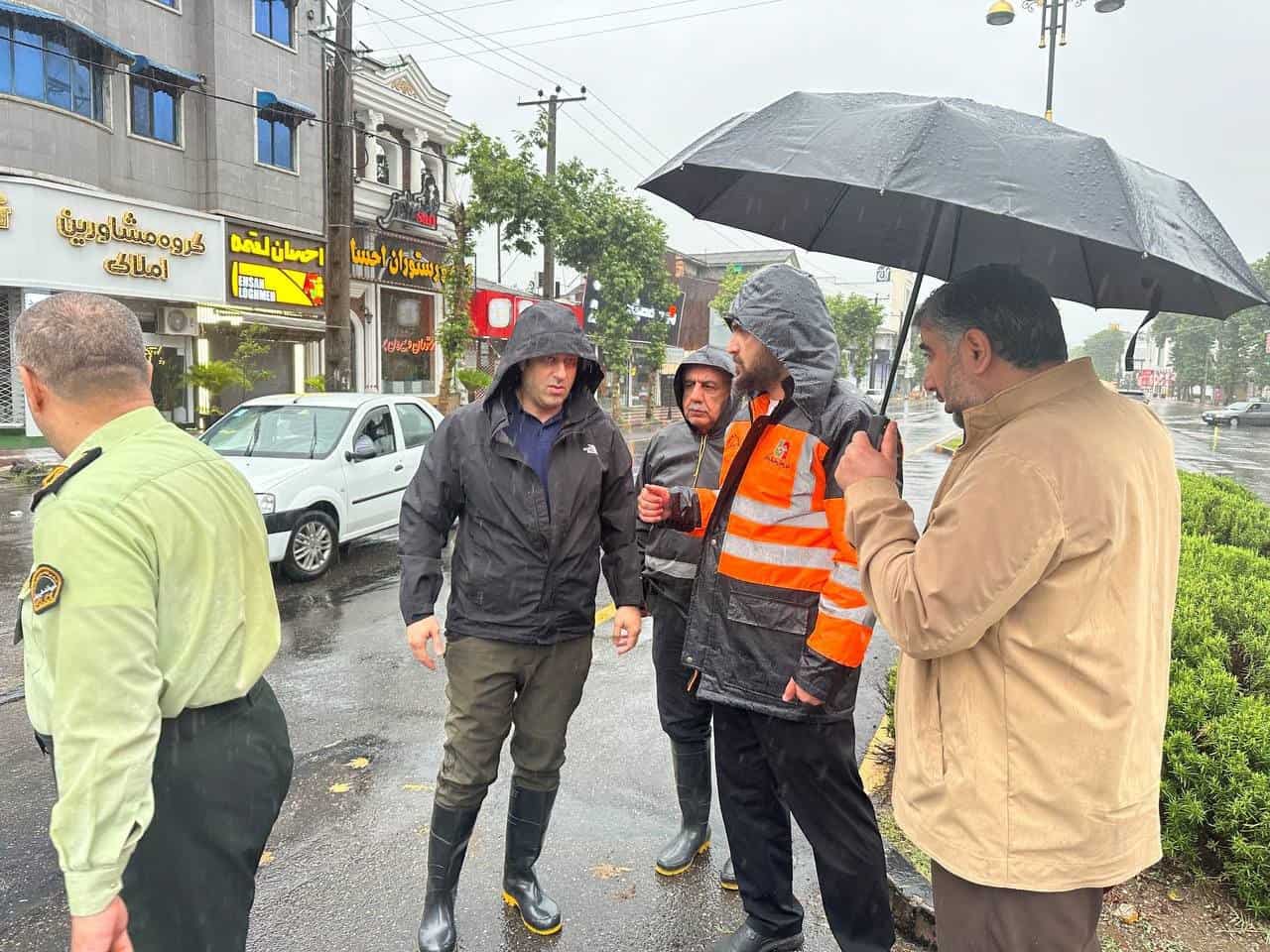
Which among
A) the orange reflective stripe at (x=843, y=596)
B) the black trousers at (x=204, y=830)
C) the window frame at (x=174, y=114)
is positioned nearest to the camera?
the black trousers at (x=204, y=830)

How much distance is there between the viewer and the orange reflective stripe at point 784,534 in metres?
2.41

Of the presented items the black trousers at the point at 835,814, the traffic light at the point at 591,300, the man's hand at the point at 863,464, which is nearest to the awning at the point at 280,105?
the traffic light at the point at 591,300

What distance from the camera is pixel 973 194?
1.57 meters

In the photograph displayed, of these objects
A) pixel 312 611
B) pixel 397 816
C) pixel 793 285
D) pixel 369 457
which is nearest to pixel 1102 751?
pixel 793 285

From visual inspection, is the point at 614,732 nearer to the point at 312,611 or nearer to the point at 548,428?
the point at 548,428

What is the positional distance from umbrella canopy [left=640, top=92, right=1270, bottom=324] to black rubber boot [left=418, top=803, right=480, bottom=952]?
1999 millimetres

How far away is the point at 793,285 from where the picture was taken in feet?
8.13

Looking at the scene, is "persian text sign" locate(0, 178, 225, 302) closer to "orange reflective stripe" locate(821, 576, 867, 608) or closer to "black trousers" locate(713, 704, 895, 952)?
"black trousers" locate(713, 704, 895, 952)

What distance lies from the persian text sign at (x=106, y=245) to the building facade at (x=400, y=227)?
16.8ft

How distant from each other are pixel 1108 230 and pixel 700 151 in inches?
34.5

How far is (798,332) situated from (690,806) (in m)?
1.85

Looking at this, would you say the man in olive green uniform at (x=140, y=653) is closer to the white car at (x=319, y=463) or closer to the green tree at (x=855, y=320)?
the white car at (x=319, y=463)

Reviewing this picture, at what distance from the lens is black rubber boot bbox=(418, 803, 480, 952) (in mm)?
2711

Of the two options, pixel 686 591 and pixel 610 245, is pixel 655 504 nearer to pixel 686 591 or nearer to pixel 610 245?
pixel 686 591
